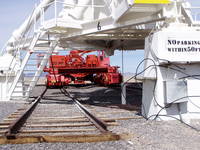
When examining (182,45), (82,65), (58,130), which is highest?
(182,45)

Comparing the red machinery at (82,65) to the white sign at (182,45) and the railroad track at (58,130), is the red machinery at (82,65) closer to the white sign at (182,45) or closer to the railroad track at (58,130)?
the railroad track at (58,130)

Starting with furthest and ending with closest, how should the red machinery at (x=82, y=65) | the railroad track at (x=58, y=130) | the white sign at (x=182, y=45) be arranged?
the red machinery at (x=82, y=65) < the white sign at (x=182, y=45) < the railroad track at (x=58, y=130)

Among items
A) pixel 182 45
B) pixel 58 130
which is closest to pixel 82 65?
pixel 182 45

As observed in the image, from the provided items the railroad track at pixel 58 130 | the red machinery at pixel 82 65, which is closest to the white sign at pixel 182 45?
the railroad track at pixel 58 130

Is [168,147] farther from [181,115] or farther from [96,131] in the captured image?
[181,115]

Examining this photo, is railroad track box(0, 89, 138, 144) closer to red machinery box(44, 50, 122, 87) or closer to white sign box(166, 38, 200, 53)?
white sign box(166, 38, 200, 53)

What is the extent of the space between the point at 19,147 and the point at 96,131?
171 cm

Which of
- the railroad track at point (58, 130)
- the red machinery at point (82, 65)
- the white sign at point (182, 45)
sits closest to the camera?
the railroad track at point (58, 130)

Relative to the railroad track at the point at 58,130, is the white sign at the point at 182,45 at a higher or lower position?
higher

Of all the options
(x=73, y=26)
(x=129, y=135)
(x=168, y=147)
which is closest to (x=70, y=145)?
(x=129, y=135)

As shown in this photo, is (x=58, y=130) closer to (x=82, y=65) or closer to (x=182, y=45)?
(x=182, y=45)

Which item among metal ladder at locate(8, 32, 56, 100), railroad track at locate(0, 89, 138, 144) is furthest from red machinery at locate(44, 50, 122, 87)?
railroad track at locate(0, 89, 138, 144)

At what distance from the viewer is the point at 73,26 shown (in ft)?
33.0

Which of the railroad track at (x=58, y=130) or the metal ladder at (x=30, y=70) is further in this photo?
the metal ladder at (x=30, y=70)
